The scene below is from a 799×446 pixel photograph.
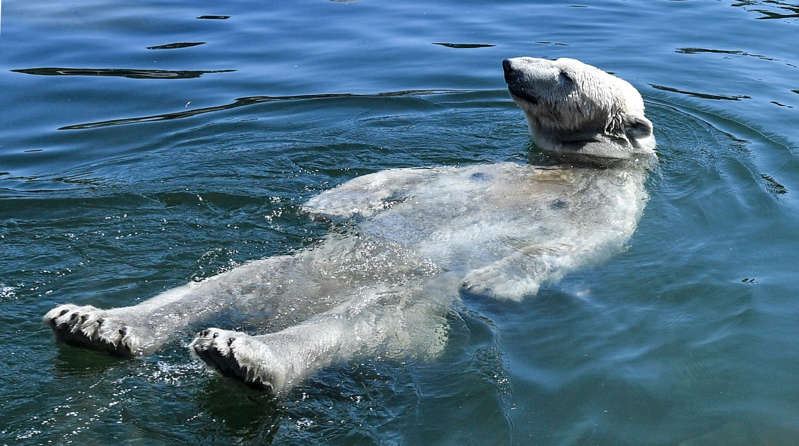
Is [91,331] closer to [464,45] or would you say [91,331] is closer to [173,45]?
[173,45]

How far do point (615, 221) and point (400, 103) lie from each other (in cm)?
437

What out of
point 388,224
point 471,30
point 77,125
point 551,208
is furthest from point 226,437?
point 471,30

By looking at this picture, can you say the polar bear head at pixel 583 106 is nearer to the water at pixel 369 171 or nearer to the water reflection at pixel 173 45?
the water at pixel 369 171

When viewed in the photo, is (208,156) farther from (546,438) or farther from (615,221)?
(546,438)

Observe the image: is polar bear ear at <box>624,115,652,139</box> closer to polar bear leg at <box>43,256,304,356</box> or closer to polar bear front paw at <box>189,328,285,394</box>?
polar bear leg at <box>43,256,304,356</box>

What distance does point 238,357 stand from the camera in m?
3.86

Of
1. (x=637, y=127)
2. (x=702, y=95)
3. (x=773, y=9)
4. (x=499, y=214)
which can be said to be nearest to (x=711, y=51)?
(x=702, y=95)

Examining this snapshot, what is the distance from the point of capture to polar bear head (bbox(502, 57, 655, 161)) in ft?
22.8

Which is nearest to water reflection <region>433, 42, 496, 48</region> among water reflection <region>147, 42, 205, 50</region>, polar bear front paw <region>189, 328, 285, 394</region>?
water reflection <region>147, 42, 205, 50</region>

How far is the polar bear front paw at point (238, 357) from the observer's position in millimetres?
3869

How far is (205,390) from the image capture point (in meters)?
4.11

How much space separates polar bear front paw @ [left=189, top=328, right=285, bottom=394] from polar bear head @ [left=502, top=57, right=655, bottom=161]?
383 cm

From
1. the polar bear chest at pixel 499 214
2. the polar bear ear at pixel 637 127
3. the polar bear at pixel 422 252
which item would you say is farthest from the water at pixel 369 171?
the polar bear ear at pixel 637 127

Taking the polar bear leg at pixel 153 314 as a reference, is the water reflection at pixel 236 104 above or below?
above
